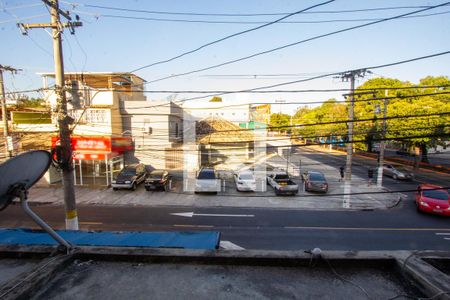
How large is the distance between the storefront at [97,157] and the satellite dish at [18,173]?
1526cm

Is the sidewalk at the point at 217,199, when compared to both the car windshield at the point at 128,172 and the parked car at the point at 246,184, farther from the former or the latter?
the car windshield at the point at 128,172

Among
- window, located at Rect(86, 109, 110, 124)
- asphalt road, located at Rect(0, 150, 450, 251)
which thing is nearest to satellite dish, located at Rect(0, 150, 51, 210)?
asphalt road, located at Rect(0, 150, 450, 251)

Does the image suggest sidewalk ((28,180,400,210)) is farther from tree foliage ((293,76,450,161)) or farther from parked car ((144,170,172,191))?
tree foliage ((293,76,450,161))

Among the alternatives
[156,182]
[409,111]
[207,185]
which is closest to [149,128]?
[156,182]

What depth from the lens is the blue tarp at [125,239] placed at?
4.80 m

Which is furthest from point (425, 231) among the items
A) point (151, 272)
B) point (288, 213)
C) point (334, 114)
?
point (334, 114)

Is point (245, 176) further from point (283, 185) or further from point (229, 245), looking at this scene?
point (229, 245)

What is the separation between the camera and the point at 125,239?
201 inches

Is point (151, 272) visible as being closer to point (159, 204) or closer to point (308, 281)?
point (308, 281)

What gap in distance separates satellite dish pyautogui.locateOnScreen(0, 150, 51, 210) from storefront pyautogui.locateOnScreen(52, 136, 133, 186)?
1526 cm

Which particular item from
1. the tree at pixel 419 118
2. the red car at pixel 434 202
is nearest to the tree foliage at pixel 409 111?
the tree at pixel 419 118

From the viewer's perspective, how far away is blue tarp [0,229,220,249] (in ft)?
15.7

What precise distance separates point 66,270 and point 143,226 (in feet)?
28.9

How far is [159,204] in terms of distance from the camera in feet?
48.4
